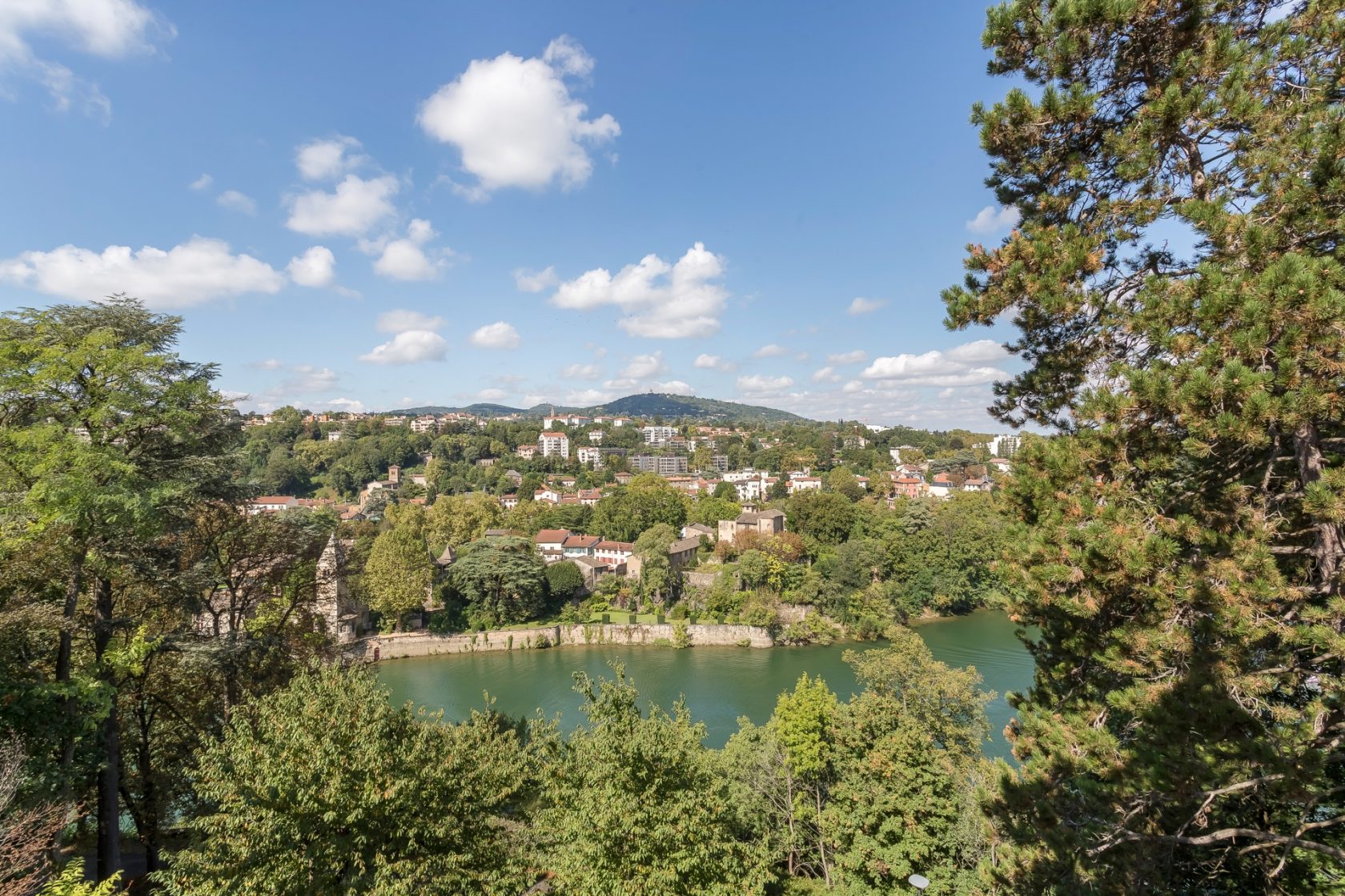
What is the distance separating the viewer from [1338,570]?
2693 mm

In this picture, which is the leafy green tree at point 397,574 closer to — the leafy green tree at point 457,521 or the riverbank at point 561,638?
the riverbank at point 561,638

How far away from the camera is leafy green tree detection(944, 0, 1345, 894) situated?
2.68 metres

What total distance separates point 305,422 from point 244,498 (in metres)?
89.5

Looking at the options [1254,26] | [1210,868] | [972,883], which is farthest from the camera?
[972,883]

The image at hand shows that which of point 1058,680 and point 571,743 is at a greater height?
point 1058,680

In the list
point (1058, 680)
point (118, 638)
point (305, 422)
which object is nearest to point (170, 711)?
point (118, 638)

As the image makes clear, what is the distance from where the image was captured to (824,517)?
34.1 meters

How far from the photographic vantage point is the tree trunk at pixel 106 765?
668cm

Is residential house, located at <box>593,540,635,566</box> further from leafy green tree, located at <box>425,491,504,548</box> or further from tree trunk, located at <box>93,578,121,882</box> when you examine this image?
tree trunk, located at <box>93,578,121,882</box>

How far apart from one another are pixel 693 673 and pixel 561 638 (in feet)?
23.7

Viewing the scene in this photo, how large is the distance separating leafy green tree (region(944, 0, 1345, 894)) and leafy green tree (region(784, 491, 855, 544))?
1203 inches

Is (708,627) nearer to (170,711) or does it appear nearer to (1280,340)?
(170,711)

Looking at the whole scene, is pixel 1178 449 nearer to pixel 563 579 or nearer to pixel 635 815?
pixel 635 815

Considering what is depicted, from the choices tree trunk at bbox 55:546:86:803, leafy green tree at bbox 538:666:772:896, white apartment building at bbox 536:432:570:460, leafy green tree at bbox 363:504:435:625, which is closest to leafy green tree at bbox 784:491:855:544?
leafy green tree at bbox 363:504:435:625
